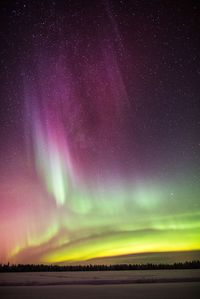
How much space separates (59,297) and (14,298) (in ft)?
6.05

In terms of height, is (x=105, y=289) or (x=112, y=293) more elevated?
(x=105, y=289)

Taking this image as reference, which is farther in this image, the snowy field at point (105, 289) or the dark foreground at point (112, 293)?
the snowy field at point (105, 289)

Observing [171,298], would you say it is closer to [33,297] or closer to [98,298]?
[98,298]

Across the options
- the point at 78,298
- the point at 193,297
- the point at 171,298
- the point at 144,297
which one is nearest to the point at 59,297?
the point at 78,298

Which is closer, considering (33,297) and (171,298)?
(171,298)

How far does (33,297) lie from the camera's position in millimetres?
12125

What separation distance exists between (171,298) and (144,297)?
1.10 metres

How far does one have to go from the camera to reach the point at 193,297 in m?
11.4

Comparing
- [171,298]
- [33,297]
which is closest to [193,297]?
[171,298]

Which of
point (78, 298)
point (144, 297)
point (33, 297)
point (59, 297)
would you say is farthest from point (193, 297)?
point (33, 297)

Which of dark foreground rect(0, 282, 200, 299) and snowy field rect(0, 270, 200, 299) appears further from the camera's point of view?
snowy field rect(0, 270, 200, 299)

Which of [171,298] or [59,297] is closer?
[171,298]

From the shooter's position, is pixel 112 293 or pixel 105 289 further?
pixel 105 289

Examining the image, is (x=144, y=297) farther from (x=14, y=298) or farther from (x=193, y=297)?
(x=14, y=298)
